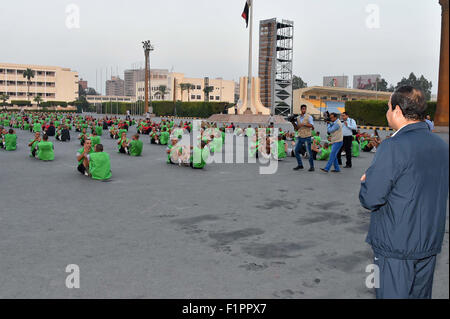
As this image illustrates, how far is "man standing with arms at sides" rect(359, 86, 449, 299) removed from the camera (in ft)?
6.88

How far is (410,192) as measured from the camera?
2137 mm

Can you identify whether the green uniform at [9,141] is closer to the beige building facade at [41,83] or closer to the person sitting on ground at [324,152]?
the person sitting on ground at [324,152]

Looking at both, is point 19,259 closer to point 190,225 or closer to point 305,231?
point 190,225

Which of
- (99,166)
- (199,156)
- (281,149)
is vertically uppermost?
(281,149)

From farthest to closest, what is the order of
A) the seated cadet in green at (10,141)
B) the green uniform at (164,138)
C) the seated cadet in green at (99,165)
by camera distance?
the green uniform at (164,138), the seated cadet in green at (10,141), the seated cadet in green at (99,165)

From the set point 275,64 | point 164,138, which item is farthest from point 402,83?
point 164,138

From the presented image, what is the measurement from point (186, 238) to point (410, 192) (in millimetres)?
3889

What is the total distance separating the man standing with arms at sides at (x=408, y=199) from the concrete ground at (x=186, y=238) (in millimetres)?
183

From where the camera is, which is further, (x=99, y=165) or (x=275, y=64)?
(x=275, y=64)

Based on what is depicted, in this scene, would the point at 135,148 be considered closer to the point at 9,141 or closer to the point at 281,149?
the point at 281,149

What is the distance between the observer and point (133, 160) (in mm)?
14281

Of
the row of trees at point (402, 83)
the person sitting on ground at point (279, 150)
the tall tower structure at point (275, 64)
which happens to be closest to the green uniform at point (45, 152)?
the person sitting on ground at point (279, 150)

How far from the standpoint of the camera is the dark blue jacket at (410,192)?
209 cm

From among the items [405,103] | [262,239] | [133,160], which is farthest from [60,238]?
[133,160]
